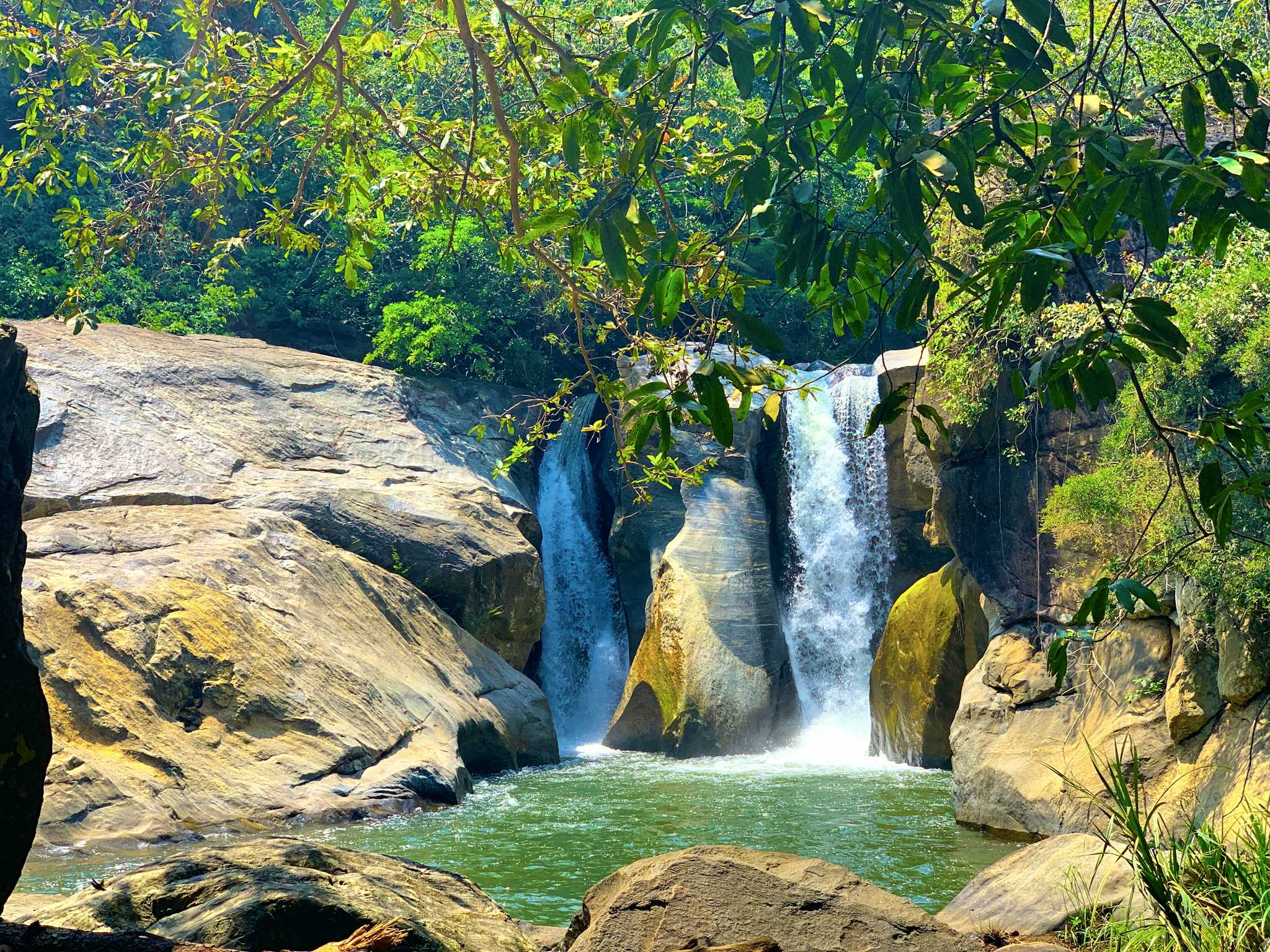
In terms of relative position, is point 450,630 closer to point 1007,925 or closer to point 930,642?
point 930,642

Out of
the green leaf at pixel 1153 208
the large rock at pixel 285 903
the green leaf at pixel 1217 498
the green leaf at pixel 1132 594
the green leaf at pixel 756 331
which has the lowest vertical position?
the large rock at pixel 285 903

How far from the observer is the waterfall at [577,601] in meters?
18.5

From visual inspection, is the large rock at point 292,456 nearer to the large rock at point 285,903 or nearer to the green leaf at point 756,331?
the large rock at point 285,903

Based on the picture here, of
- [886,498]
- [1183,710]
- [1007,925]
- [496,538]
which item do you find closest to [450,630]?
[496,538]

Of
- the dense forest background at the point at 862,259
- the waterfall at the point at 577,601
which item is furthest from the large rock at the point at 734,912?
the waterfall at the point at 577,601

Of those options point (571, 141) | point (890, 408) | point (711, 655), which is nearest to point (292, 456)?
point (711, 655)

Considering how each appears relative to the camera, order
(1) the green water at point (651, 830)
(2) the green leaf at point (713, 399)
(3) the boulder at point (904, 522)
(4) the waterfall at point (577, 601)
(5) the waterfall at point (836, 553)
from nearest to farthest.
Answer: (2) the green leaf at point (713, 399) < (1) the green water at point (651, 830) < (3) the boulder at point (904, 522) < (5) the waterfall at point (836, 553) < (4) the waterfall at point (577, 601)

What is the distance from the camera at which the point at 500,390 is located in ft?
68.8

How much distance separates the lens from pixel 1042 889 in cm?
598

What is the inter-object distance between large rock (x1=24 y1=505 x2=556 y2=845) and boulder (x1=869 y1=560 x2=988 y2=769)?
198 inches

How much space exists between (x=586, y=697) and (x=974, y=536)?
802cm

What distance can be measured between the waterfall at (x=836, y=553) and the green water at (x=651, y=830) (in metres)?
3.00

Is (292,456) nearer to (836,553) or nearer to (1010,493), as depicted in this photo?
(836,553)

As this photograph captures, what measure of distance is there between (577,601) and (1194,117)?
1691 centimetres
